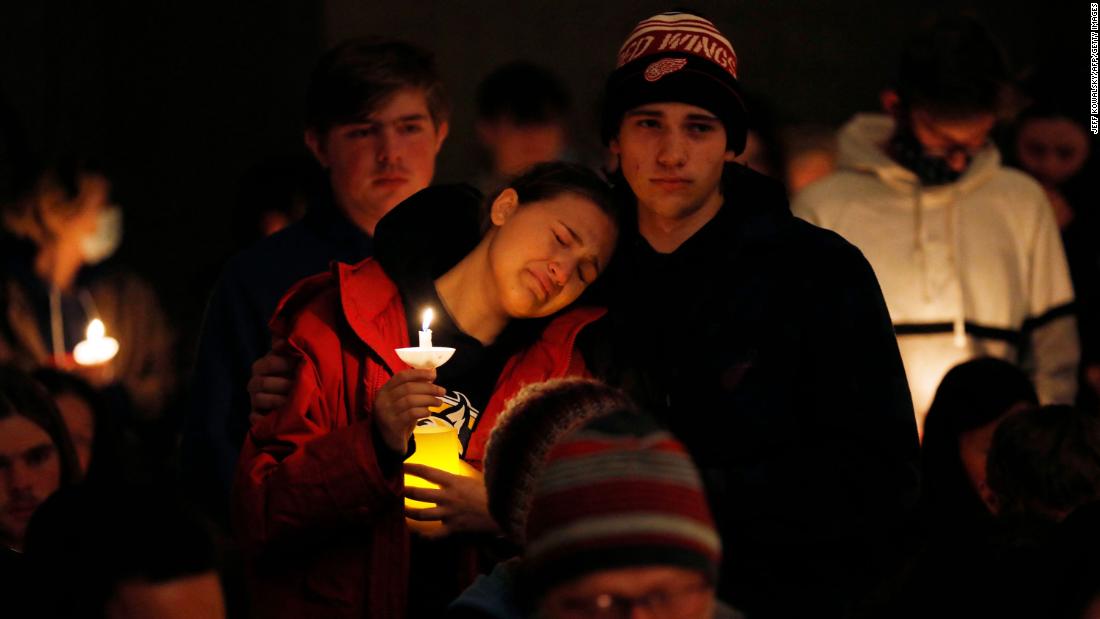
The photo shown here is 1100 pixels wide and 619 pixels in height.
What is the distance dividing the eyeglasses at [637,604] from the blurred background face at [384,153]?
98.0 inches

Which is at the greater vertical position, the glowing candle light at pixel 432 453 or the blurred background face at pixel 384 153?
the blurred background face at pixel 384 153

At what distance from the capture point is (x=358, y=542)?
3867 millimetres

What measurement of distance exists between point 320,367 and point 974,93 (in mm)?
2594

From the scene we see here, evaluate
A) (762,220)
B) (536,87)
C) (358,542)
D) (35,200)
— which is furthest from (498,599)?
(35,200)

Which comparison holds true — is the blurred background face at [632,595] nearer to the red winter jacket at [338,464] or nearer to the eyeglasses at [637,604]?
the eyeglasses at [637,604]

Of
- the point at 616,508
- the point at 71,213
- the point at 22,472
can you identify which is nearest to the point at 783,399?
the point at 616,508

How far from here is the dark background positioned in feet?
27.1

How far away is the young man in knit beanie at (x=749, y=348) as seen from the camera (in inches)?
141

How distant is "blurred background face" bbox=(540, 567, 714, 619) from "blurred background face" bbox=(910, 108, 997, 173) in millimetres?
3360

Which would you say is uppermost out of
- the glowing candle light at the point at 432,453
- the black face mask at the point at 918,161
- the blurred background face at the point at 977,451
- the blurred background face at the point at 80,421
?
the black face mask at the point at 918,161

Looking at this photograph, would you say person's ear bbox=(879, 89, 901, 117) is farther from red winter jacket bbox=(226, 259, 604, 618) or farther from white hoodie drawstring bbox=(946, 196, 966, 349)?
red winter jacket bbox=(226, 259, 604, 618)

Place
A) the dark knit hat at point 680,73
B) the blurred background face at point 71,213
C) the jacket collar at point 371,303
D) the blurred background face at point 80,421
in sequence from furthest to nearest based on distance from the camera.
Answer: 1. the blurred background face at point 71,213
2. the blurred background face at point 80,421
3. the jacket collar at point 371,303
4. the dark knit hat at point 680,73

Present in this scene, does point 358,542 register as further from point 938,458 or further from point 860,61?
point 860,61

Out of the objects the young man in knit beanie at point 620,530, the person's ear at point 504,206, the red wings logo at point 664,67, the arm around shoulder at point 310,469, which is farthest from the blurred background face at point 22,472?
the young man in knit beanie at point 620,530
